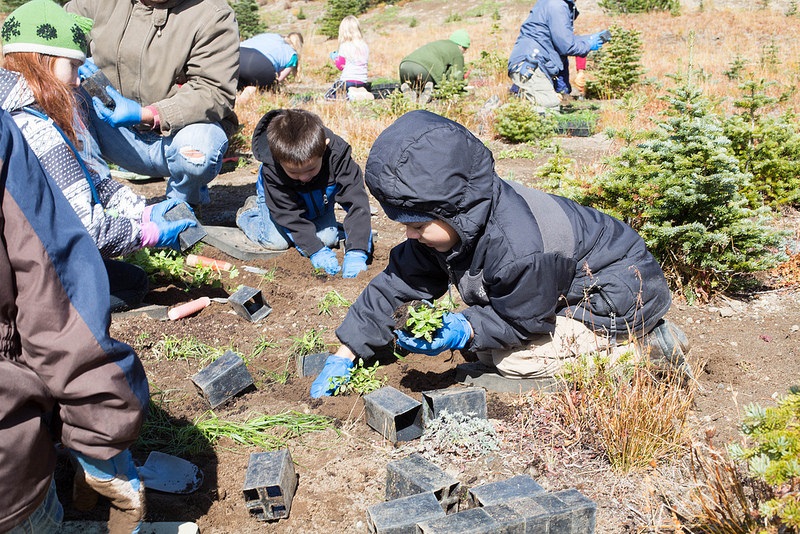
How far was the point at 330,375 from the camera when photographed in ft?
10.3

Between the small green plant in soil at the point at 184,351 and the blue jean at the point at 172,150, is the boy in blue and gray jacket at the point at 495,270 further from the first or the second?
the blue jean at the point at 172,150

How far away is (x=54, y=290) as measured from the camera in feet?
5.41

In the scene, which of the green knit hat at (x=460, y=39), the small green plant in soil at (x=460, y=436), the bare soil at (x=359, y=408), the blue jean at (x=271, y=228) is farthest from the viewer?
the green knit hat at (x=460, y=39)

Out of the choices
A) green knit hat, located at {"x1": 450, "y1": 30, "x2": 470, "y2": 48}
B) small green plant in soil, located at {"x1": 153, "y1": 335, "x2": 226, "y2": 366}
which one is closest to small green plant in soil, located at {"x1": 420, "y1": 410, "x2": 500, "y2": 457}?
small green plant in soil, located at {"x1": 153, "y1": 335, "x2": 226, "y2": 366}

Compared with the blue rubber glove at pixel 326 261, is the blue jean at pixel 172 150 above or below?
above

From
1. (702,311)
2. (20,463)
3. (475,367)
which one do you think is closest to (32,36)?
(20,463)

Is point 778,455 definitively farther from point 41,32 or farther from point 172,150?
point 172,150

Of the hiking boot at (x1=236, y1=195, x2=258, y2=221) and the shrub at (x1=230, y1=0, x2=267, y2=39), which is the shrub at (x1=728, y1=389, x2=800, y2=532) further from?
the shrub at (x1=230, y1=0, x2=267, y2=39)

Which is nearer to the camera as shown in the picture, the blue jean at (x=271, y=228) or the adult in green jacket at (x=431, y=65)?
the blue jean at (x=271, y=228)

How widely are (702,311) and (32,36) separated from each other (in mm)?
3875

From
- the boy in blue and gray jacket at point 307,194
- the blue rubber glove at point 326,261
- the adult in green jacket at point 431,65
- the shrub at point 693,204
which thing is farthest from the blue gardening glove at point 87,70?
the adult in green jacket at point 431,65

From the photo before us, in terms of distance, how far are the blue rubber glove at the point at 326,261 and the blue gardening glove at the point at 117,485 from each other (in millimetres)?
2619

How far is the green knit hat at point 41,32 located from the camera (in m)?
3.26

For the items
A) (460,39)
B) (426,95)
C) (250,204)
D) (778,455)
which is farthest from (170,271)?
(460,39)
